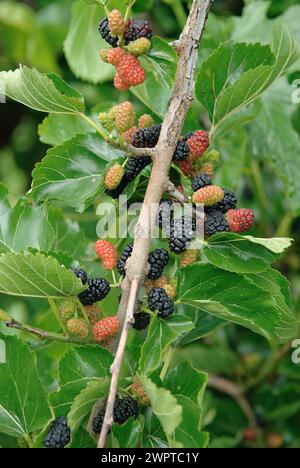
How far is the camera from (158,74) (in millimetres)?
1015

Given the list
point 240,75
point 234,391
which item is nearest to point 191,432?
point 240,75

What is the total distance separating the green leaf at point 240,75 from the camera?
96 centimetres

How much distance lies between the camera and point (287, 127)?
155cm

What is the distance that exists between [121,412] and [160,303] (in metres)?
0.14

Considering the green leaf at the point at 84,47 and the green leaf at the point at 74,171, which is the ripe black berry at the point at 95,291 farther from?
the green leaf at the point at 84,47

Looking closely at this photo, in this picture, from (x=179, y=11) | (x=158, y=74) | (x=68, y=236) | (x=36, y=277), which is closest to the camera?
(x=36, y=277)

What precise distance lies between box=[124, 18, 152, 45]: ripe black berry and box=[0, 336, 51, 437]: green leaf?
40 centimetres

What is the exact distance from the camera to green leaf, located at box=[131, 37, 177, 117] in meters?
0.96

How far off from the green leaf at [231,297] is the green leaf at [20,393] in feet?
0.67

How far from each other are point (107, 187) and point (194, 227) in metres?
0.13

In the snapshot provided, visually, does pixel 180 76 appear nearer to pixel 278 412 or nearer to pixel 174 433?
pixel 174 433

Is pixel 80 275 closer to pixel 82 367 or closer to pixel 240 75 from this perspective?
pixel 82 367

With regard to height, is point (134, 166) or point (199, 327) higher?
point (134, 166)

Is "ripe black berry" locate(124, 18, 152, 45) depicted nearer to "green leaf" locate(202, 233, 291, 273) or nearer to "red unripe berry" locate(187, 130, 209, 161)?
"red unripe berry" locate(187, 130, 209, 161)
